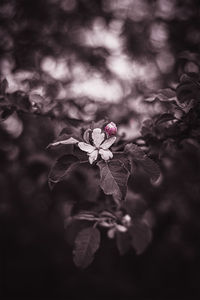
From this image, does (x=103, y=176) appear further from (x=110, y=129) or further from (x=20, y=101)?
(x=20, y=101)

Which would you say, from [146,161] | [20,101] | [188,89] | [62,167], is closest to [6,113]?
[20,101]

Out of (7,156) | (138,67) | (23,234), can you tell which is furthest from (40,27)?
(23,234)

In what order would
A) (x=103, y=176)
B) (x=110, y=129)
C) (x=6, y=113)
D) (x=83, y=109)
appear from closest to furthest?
(x=103, y=176), (x=110, y=129), (x=6, y=113), (x=83, y=109)

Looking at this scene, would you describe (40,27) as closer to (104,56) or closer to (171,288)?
(104,56)

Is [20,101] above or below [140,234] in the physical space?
above

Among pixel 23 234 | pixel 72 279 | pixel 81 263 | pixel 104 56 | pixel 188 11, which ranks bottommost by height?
pixel 72 279

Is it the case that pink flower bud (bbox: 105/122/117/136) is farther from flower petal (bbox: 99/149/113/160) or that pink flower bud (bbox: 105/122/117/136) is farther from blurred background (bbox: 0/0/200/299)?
blurred background (bbox: 0/0/200/299)
